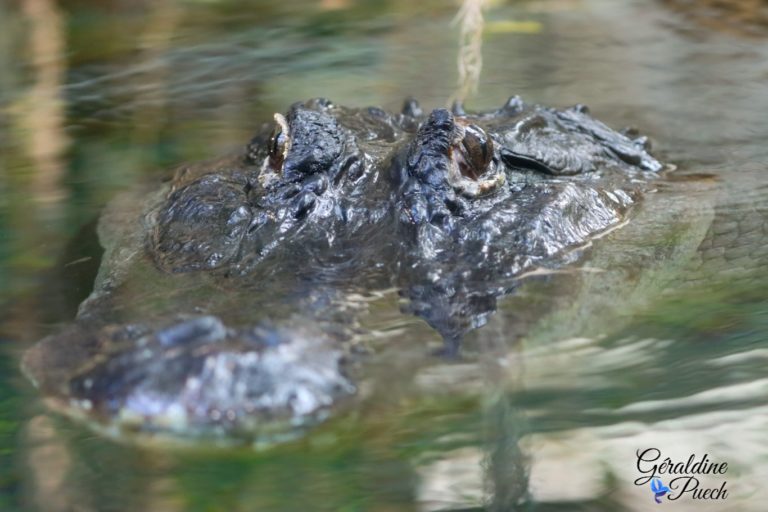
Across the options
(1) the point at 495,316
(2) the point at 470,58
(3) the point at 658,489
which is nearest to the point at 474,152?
(1) the point at 495,316

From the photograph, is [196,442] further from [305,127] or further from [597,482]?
[305,127]

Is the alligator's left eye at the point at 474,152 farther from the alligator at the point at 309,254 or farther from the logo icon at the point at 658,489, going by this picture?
the logo icon at the point at 658,489

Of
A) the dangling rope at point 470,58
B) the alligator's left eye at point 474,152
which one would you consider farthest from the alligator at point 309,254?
the dangling rope at point 470,58

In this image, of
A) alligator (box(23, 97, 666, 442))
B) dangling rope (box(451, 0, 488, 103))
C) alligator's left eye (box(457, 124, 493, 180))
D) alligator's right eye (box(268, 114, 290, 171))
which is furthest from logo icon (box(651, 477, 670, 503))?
dangling rope (box(451, 0, 488, 103))

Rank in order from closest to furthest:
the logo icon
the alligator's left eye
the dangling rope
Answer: the logo icon → the alligator's left eye → the dangling rope

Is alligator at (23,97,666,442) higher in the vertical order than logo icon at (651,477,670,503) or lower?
higher

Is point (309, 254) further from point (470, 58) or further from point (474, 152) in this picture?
point (470, 58)

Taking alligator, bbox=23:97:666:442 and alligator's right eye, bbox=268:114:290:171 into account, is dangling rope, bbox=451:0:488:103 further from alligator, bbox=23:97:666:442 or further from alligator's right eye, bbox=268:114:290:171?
alligator's right eye, bbox=268:114:290:171
